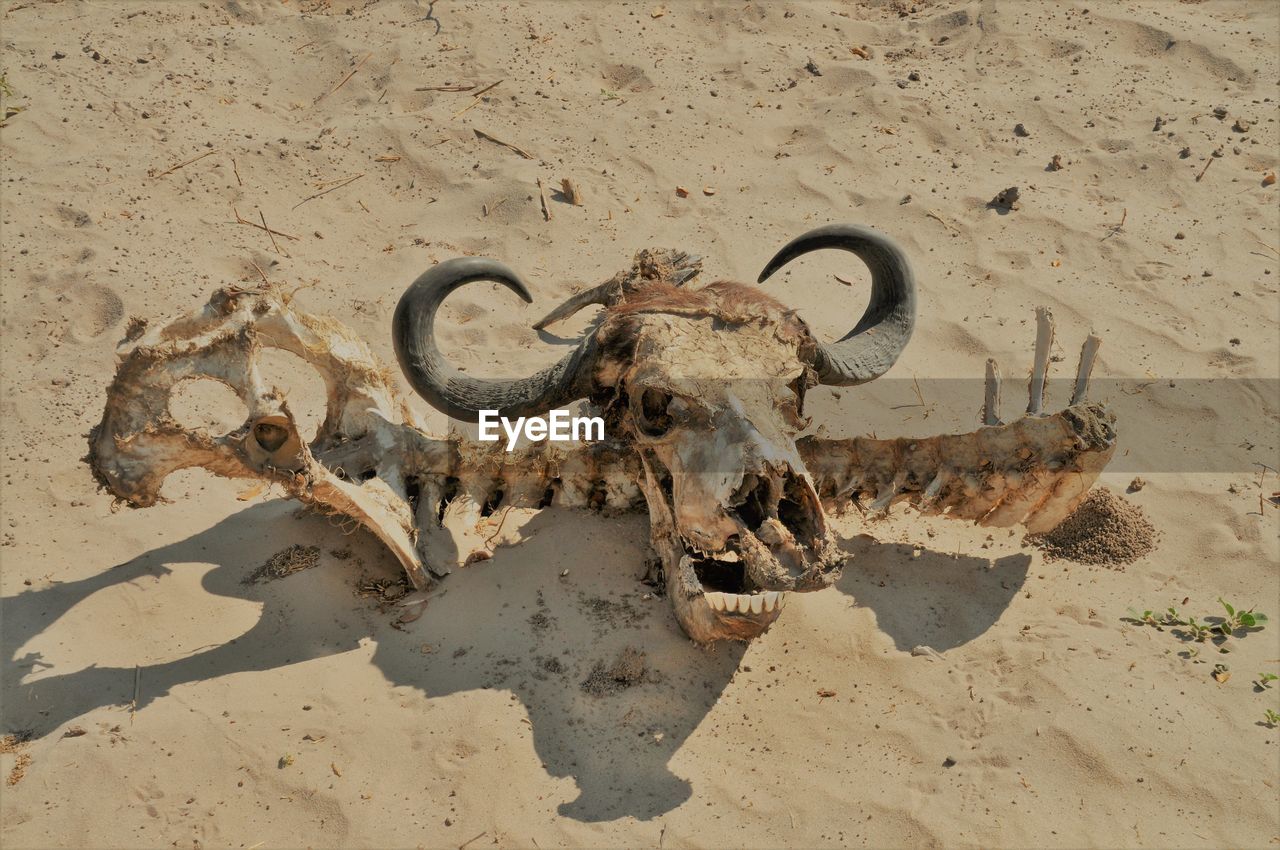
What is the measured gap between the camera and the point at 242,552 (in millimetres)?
5648

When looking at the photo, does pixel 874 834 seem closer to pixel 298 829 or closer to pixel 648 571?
pixel 648 571

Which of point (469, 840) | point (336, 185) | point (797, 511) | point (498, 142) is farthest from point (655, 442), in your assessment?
point (498, 142)

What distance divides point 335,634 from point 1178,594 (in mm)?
4414

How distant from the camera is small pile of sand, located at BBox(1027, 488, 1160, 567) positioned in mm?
5641

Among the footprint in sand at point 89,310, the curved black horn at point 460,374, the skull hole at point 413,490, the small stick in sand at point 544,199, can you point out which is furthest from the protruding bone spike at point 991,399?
the footprint in sand at point 89,310

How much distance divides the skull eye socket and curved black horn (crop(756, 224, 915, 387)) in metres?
1.04

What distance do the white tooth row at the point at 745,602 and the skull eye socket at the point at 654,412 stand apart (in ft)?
3.04

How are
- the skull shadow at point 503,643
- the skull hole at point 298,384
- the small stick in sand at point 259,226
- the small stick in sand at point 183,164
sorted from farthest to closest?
the small stick in sand at point 183,164 → the small stick in sand at point 259,226 → the skull hole at point 298,384 → the skull shadow at point 503,643

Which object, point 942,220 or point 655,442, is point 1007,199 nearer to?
point 942,220

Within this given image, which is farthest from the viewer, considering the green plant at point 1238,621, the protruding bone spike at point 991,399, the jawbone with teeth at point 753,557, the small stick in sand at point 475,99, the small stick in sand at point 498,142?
the small stick in sand at point 475,99

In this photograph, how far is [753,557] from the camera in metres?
4.02

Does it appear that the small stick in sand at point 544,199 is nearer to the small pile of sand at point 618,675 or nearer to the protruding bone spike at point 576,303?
the protruding bone spike at point 576,303

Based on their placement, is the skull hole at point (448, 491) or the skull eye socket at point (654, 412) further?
the skull hole at point (448, 491)

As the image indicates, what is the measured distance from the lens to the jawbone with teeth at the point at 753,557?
401 cm
